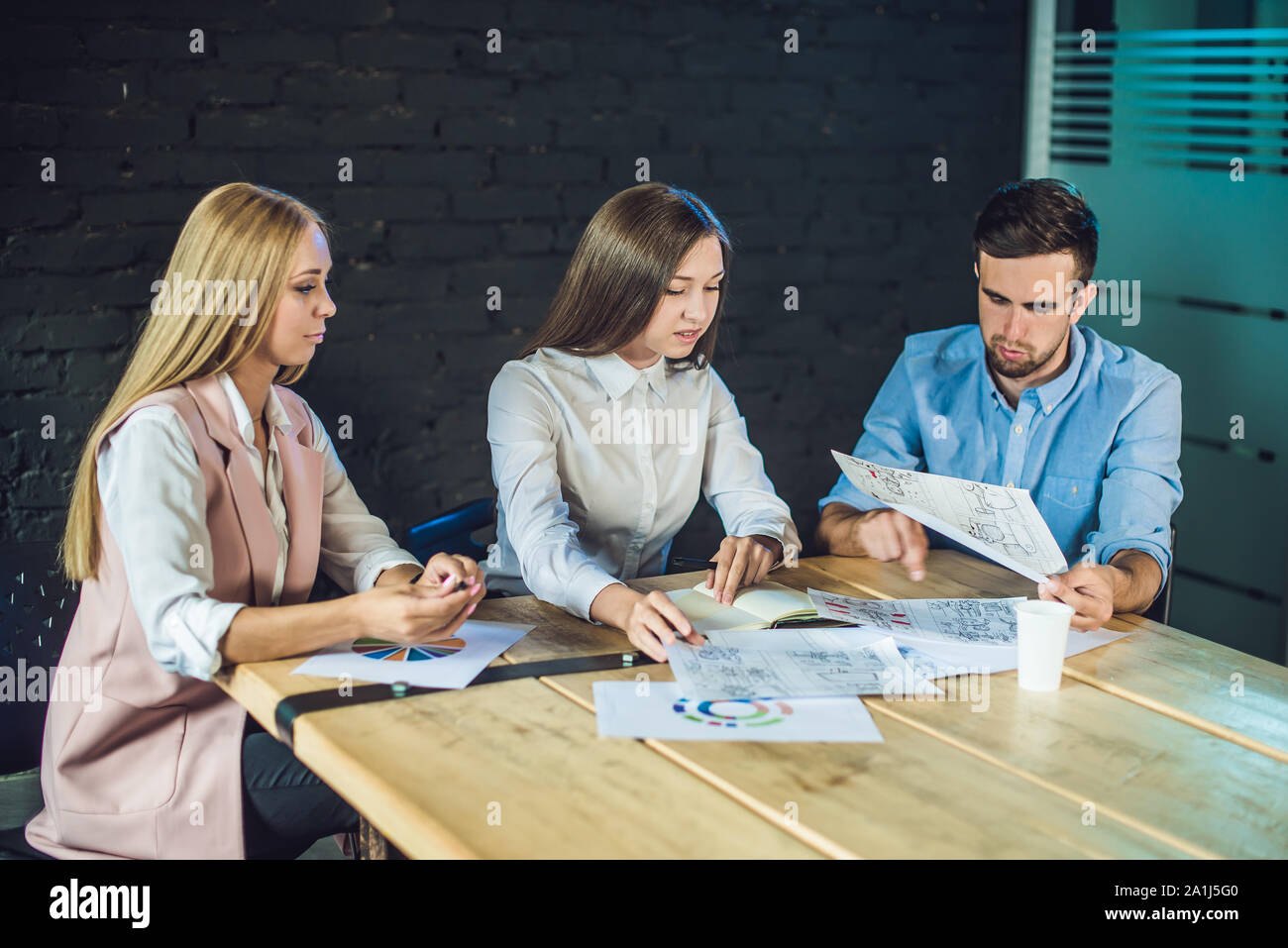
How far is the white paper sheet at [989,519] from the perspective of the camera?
1.71 meters

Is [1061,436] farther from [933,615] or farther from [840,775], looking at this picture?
[840,775]

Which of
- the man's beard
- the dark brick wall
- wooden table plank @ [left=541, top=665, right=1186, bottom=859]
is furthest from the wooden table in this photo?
the dark brick wall

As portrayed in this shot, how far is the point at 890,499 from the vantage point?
1.90 metres

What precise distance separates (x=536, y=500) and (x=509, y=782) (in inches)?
33.2

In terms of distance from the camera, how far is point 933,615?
1.84 meters

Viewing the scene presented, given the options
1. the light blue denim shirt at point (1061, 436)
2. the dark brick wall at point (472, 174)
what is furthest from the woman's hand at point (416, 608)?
the dark brick wall at point (472, 174)

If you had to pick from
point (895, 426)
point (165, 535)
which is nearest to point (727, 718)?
point (165, 535)

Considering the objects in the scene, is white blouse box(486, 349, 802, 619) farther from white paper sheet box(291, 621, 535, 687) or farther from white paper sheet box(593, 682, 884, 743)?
white paper sheet box(593, 682, 884, 743)

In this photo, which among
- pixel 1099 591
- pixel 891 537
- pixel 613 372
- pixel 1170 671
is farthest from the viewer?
pixel 613 372

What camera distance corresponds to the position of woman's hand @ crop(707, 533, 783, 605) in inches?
74.2

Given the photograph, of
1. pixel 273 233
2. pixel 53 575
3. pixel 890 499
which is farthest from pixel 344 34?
pixel 890 499
